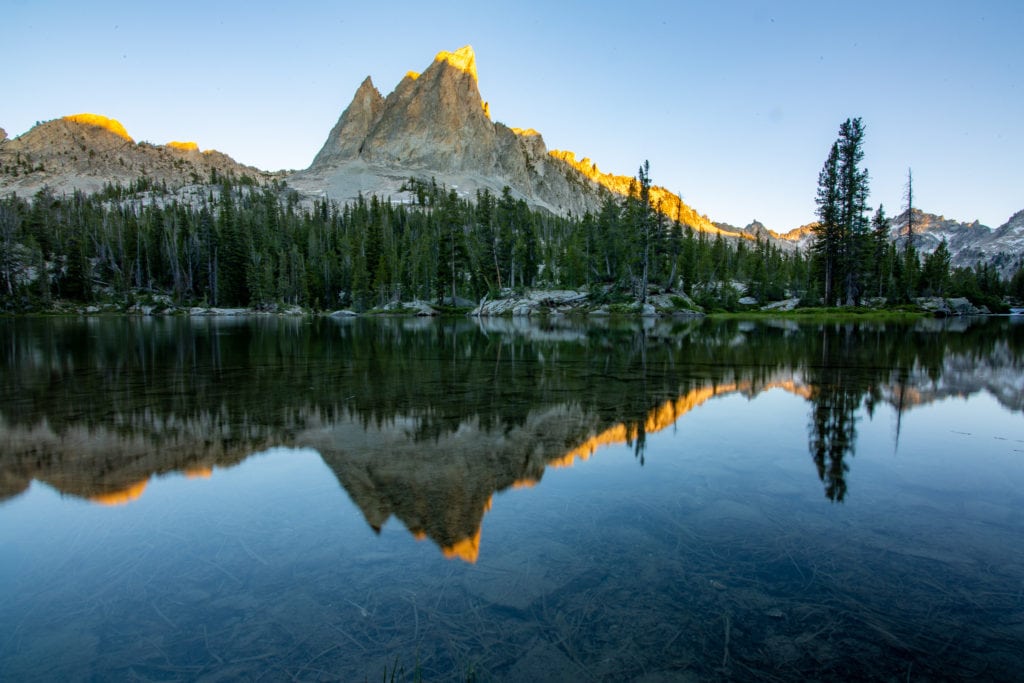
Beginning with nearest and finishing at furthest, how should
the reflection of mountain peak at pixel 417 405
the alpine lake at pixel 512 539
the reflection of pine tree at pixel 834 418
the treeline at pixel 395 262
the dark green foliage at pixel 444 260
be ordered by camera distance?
the alpine lake at pixel 512 539, the reflection of mountain peak at pixel 417 405, the reflection of pine tree at pixel 834 418, the dark green foliage at pixel 444 260, the treeline at pixel 395 262

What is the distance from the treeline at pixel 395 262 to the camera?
245ft

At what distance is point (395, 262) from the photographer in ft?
330

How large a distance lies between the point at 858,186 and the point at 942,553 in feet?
220

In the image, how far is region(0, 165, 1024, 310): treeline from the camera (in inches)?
2945

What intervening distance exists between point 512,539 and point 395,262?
325ft

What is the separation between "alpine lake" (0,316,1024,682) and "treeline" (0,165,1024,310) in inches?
2431

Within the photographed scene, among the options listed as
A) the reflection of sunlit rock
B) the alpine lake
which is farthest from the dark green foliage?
the reflection of sunlit rock

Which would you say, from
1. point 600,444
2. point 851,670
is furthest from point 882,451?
point 851,670

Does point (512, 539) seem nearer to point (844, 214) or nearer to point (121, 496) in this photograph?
point (121, 496)

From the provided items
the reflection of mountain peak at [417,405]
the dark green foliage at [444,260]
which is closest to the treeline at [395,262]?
the dark green foliage at [444,260]

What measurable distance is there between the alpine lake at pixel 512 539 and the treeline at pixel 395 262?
61748mm

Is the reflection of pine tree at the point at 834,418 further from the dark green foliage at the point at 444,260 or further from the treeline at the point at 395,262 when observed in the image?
the treeline at the point at 395,262

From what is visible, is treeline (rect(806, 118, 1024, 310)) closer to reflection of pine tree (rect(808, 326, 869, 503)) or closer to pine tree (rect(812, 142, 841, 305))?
pine tree (rect(812, 142, 841, 305))

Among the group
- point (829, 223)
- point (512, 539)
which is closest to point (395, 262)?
point (829, 223)
